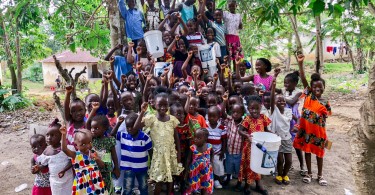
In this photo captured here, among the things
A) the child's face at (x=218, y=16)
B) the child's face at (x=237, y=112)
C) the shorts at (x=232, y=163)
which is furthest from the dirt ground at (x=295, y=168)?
the child's face at (x=218, y=16)

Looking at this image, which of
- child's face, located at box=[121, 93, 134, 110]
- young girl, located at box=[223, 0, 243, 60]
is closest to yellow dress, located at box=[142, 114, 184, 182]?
child's face, located at box=[121, 93, 134, 110]

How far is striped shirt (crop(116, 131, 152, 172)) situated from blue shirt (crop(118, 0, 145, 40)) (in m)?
2.65

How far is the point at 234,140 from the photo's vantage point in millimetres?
3664

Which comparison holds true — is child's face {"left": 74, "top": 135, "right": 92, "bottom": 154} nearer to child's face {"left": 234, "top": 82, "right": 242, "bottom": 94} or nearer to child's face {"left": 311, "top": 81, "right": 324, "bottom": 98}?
child's face {"left": 234, "top": 82, "right": 242, "bottom": 94}

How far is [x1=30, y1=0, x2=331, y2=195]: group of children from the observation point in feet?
8.91

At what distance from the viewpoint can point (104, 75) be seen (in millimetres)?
3695

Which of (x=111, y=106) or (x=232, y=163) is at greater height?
(x=111, y=106)

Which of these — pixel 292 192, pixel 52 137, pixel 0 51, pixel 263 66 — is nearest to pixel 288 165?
pixel 292 192

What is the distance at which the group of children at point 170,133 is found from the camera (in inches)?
107

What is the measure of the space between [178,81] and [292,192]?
2.35m

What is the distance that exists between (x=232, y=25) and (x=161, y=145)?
3707 mm

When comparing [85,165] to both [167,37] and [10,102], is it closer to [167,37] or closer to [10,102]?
[167,37]

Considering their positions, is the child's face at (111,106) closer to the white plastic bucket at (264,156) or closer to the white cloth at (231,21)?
the white plastic bucket at (264,156)

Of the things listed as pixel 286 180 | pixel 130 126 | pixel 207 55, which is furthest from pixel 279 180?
pixel 207 55
